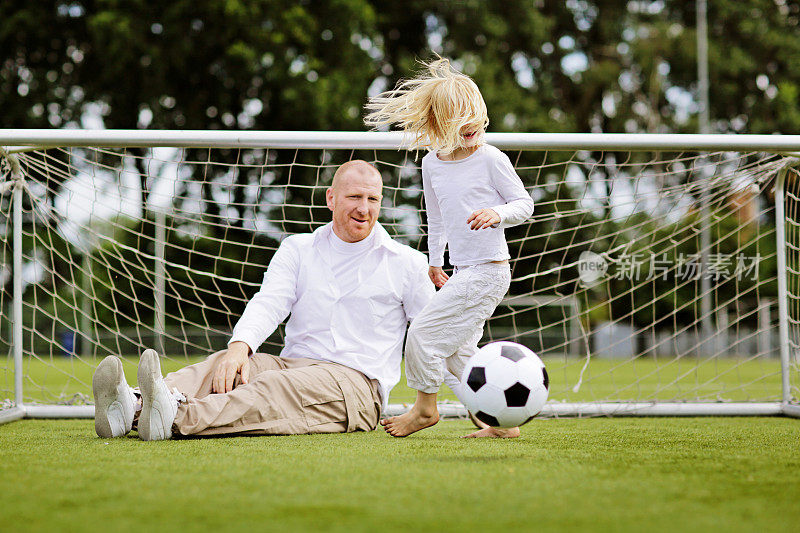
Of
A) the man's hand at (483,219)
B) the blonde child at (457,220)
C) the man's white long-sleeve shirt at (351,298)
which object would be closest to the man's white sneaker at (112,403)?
the man's white long-sleeve shirt at (351,298)

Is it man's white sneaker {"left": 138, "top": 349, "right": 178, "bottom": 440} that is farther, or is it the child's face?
the child's face

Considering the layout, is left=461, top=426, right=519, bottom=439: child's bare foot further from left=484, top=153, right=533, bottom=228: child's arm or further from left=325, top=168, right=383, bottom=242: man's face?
left=325, top=168, right=383, bottom=242: man's face

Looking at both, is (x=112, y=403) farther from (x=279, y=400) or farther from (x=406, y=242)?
(x=406, y=242)

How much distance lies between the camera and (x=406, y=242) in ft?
19.8

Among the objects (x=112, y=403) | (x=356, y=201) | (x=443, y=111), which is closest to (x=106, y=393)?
(x=112, y=403)

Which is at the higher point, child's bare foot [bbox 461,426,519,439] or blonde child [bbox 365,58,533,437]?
blonde child [bbox 365,58,533,437]

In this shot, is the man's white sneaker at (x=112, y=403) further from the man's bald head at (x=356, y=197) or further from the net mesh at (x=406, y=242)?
the net mesh at (x=406, y=242)

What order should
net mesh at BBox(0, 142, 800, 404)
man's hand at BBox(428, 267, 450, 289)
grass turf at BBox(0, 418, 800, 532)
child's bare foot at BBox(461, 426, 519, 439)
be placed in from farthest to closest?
1. net mesh at BBox(0, 142, 800, 404)
2. man's hand at BBox(428, 267, 450, 289)
3. child's bare foot at BBox(461, 426, 519, 439)
4. grass turf at BBox(0, 418, 800, 532)

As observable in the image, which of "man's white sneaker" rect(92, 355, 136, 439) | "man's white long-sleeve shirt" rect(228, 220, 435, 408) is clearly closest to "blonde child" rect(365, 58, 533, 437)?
"man's white long-sleeve shirt" rect(228, 220, 435, 408)

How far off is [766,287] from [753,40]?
228 inches

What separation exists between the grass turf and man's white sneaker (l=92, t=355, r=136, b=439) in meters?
0.12

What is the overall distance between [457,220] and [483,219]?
421 mm

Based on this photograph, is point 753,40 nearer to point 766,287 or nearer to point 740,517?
point 766,287

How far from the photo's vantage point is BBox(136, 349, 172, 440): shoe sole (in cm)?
296
